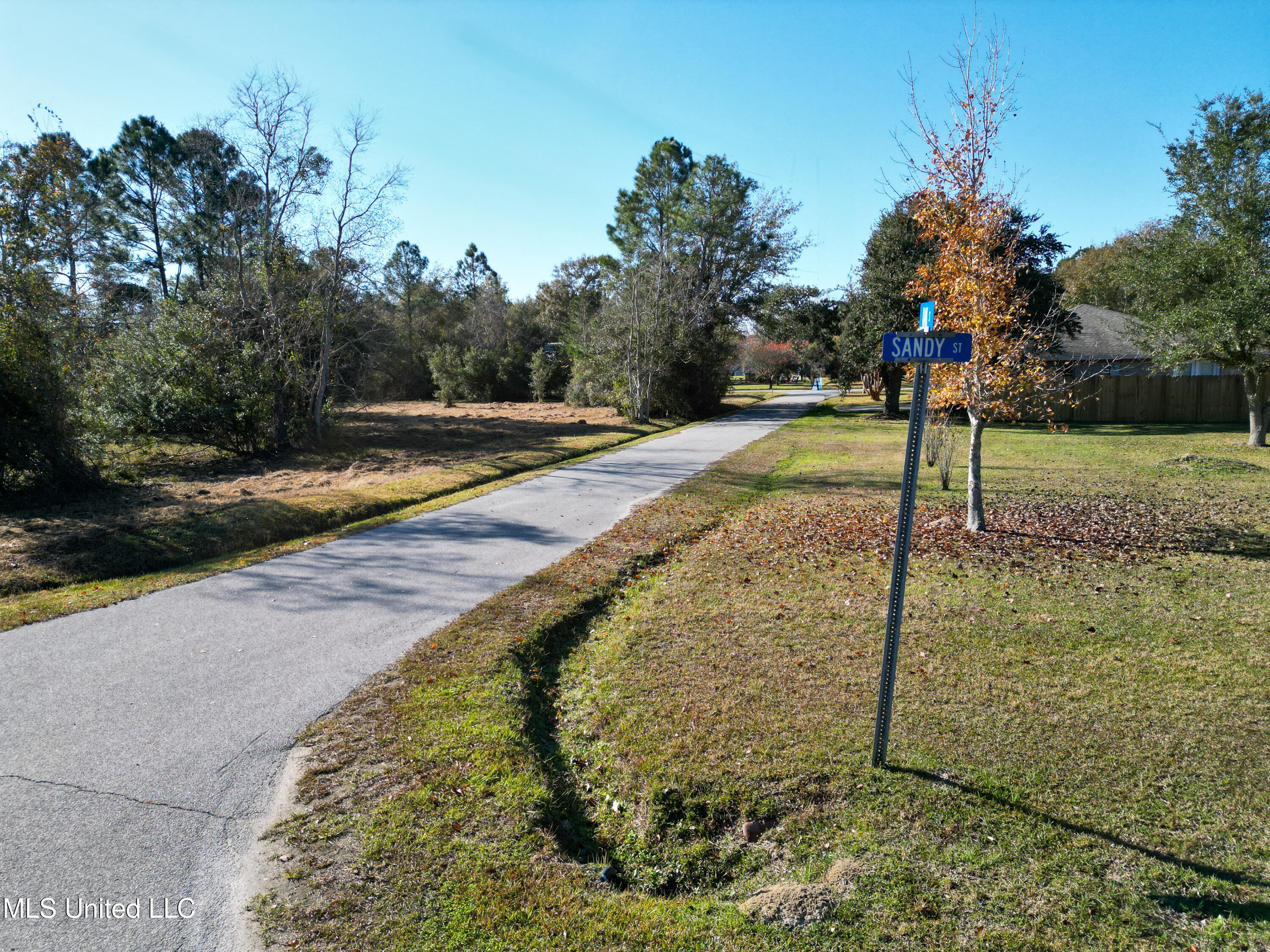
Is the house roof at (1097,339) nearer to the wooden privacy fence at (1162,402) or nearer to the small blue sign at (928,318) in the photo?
the wooden privacy fence at (1162,402)

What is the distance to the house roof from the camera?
28.6 meters

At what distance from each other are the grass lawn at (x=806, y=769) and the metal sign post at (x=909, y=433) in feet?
1.87

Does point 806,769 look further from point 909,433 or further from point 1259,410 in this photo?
point 1259,410

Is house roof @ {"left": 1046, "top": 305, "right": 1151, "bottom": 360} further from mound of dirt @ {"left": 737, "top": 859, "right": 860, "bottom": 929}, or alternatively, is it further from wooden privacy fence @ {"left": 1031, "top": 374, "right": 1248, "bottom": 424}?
mound of dirt @ {"left": 737, "top": 859, "right": 860, "bottom": 929}

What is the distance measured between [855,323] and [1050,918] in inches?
1055

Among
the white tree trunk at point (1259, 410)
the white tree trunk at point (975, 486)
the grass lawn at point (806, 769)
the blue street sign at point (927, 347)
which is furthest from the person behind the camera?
the white tree trunk at point (1259, 410)

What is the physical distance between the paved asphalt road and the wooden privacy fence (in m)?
26.0

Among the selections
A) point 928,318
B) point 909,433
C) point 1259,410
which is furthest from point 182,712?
point 1259,410

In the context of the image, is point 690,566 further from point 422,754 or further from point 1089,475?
point 1089,475

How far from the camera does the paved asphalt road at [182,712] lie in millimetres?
2771

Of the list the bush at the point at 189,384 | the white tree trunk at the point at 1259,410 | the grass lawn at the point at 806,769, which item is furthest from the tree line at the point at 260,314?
the white tree trunk at the point at 1259,410

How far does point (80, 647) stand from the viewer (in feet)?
17.1

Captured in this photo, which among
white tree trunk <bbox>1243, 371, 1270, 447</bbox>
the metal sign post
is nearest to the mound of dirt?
the metal sign post

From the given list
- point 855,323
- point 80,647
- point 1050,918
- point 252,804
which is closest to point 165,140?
point 855,323
